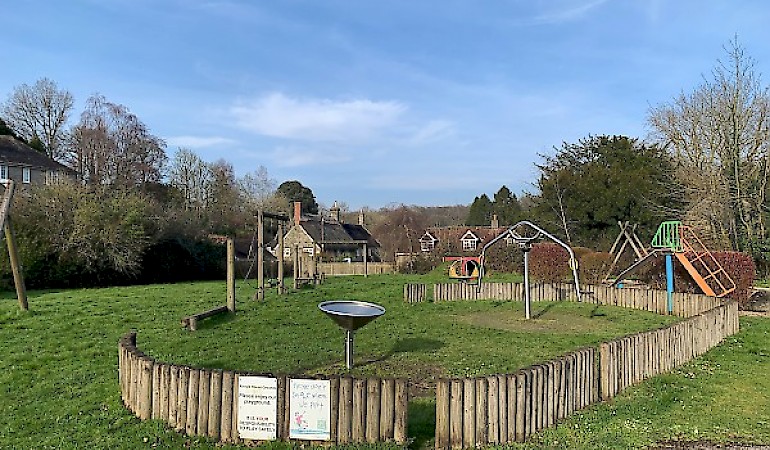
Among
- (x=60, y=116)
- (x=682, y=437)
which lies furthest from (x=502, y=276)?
(x=60, y=116)

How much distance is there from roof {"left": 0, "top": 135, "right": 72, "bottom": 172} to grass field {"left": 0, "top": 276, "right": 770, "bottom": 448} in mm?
28355

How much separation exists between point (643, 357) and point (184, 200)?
46420 millimetres

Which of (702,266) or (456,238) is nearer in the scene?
(702,266)

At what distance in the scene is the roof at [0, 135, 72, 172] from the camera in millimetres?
42266

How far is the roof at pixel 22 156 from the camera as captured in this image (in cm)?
4227

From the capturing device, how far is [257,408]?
625cm

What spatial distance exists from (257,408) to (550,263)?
22350mm

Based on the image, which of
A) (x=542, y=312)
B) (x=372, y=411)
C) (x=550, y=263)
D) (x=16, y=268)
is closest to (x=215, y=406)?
(x=372, y=411)

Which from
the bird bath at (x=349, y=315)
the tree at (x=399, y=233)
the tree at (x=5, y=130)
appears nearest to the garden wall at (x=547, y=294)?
the bird bath at (x=349, y=315)

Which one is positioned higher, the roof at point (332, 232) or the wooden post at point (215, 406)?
the roof at point (332, 232)

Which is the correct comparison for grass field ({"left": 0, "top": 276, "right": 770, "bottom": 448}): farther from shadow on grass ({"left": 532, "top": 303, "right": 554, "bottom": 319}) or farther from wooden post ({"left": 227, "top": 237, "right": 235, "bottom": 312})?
wooden post ({"left": 227, "top": 237, "right": 235, "bottom": 312})

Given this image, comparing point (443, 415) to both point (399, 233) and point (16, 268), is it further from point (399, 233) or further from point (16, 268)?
point (399, 233)

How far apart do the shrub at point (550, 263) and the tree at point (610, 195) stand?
7621 millimetres

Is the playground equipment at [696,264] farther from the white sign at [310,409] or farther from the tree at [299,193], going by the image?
the tree at [299,193]
